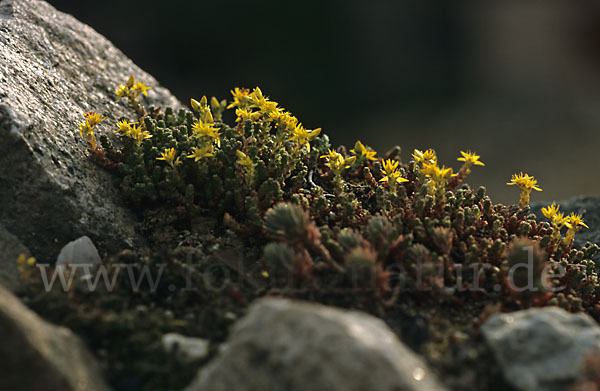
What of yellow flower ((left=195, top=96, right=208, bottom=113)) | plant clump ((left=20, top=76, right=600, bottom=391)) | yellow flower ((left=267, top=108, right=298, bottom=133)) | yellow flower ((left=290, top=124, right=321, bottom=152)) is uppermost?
yellow flower ((left=195, top=96, right=208, bottom=113))

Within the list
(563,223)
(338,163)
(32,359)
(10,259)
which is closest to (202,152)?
(338,163)

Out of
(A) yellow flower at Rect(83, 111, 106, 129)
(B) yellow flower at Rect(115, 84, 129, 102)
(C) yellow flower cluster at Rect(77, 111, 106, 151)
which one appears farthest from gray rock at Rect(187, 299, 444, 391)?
(B) yellow flower at Rect(115, 84, 129, 102)

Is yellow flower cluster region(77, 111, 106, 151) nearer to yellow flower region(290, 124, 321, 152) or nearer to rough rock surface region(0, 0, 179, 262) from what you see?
rough rock surface region(0, 0, 179, 262)

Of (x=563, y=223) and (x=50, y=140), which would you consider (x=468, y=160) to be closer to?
(x=563, y=223)

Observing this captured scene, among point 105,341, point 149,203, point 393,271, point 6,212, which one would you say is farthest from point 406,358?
point 6,212

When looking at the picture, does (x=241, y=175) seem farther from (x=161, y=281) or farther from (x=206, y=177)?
(x=161, y=281)
